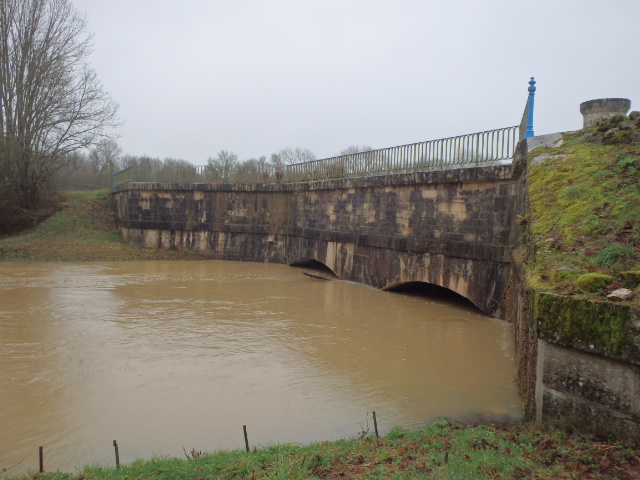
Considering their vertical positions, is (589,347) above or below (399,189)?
below

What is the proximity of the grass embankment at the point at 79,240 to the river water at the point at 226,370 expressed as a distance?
7708 millimetres

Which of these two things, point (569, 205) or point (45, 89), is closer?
point (569, 205)

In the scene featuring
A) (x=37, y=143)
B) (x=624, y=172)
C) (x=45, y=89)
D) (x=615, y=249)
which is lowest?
(x=615, y=249)

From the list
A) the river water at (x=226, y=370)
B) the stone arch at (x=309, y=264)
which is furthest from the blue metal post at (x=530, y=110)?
the stone arch at (x=309, y=264)

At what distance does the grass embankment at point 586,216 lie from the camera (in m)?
4.57

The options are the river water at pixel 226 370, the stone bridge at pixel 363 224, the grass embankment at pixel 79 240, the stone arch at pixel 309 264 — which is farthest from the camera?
the grass embankment at pixel 79 240

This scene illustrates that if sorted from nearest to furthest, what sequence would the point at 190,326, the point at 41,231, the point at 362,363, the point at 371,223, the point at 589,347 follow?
the point at 589,347
the point at 362,363
the point at 190,326
the point at 371,223
the point at 41,231

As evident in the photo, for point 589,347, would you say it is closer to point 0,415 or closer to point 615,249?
point 615,249

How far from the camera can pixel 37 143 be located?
24.2m

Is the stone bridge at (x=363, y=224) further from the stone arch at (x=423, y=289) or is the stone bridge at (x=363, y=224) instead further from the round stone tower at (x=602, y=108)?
the round stone tower at (x=602, y=108)

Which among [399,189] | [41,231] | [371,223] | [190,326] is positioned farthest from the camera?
[41,231]

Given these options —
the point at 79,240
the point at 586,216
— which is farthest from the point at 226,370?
the point at 79,240

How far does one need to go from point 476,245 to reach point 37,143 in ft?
74.3

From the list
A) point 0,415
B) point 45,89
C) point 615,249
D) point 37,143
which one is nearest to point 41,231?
point 37,143
